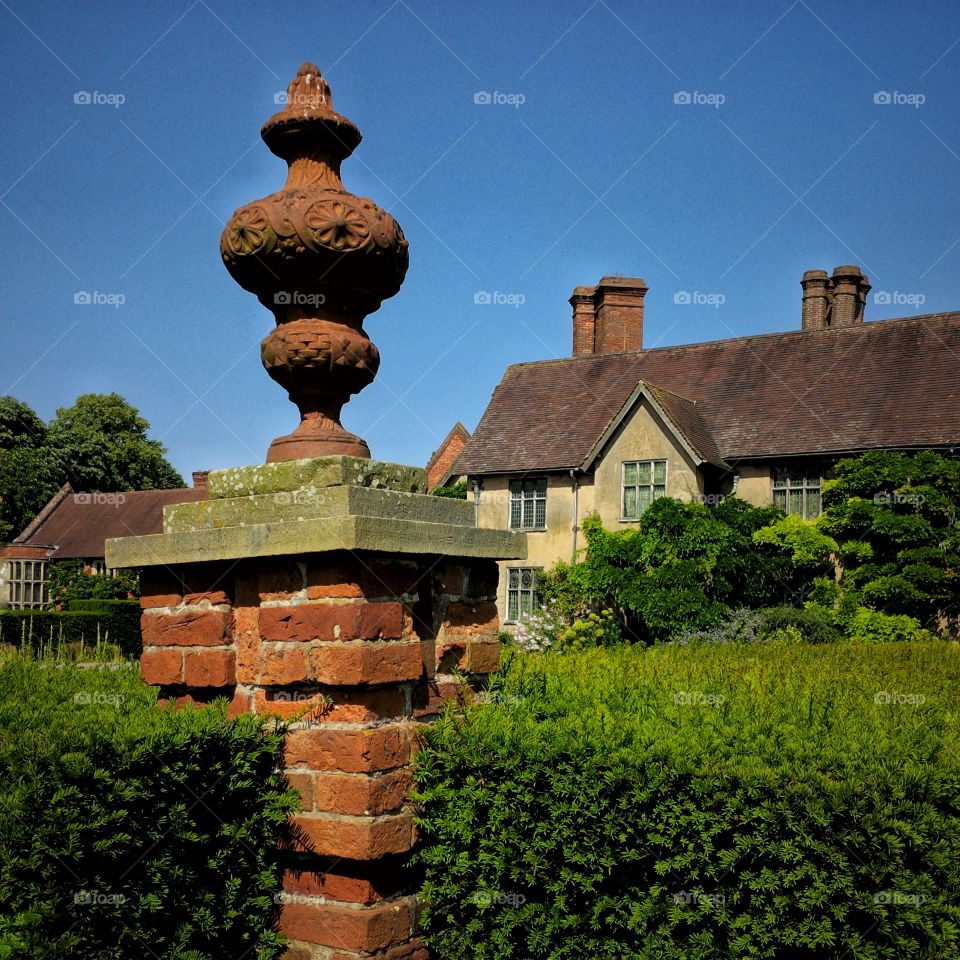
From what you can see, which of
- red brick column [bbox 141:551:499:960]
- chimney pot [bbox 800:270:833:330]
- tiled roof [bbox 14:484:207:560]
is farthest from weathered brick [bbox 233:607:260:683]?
tiled roof [bbox 14:484:207:560]

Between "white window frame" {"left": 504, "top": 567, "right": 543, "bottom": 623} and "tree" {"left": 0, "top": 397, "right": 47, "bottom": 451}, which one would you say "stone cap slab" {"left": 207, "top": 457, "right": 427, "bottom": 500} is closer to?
"white window frame" {"left": 504, "top": 567, "right": 543, "bottom": 623}

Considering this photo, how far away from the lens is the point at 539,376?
2762cm

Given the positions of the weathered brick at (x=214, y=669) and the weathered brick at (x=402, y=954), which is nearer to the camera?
the weathered brick at (x=402, y=954)

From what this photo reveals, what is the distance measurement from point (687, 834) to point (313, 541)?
5.52 feet

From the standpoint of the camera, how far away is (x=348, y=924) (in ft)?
10.3

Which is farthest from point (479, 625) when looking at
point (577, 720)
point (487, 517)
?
point (487, 517)

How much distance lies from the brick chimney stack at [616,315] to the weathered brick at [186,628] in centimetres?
2466

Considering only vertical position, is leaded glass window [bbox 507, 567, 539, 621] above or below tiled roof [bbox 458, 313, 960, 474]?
below

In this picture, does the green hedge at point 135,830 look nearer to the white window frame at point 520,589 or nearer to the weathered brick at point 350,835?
the weathered brick at point 350,835

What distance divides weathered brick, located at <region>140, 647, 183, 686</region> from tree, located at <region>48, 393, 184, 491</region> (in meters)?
47.9

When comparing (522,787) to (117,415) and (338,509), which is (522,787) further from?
(117,415)

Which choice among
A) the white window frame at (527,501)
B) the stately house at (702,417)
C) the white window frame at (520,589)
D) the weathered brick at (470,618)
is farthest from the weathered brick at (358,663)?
the white window frame at (527,501)

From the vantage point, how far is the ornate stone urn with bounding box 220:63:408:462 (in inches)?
134

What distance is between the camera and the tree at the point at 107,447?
156 feet
